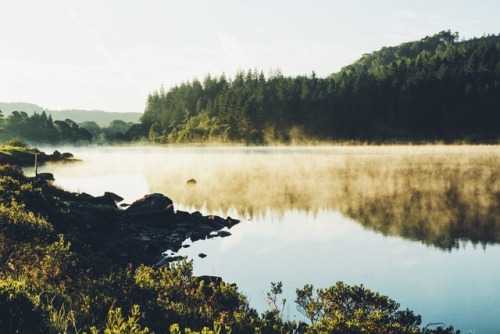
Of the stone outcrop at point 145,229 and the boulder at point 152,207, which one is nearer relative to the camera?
the stone outcrop at point 145,229

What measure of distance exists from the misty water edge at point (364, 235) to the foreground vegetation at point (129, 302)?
446 centimetres

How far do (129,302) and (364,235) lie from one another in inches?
1107

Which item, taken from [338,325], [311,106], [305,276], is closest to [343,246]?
[305,276]

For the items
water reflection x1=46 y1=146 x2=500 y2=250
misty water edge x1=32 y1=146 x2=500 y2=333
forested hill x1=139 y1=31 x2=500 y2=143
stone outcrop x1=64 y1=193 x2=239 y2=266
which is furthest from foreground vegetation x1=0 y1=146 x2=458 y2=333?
forested hill x1=139 y1=31 x2=500 y2=143

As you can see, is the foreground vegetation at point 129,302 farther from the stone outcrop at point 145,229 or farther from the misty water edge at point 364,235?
the stone outcrop at point 145,229

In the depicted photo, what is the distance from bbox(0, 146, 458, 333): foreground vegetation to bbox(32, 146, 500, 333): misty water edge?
4.46 metres

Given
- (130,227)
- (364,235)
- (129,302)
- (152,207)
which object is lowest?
(364,235)

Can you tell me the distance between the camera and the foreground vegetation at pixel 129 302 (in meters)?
10.4

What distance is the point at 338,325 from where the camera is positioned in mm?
11336

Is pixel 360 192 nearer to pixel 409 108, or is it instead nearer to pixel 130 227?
pixel 130 227

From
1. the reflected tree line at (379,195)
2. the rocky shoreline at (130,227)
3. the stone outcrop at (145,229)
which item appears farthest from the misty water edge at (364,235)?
the rocky shoreline at (130,227)

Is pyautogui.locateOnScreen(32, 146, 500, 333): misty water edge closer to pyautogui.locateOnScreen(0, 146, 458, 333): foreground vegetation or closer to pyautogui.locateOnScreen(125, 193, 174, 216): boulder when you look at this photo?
pyautogui.locateOnScreen(0, 146, 458, 333): foreground vegetation

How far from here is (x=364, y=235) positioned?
37312 millimetres

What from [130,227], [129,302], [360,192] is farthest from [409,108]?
[129,302]
